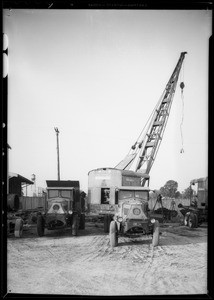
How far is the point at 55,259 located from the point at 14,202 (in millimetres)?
3761

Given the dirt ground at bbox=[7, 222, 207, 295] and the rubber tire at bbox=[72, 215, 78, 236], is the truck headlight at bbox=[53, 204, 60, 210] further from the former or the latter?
the dirt ground at bbox=[7, 222, 207, 295]

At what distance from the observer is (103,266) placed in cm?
566

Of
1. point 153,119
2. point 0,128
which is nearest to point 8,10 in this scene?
point 0,128

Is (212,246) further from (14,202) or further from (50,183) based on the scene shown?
(50,183)

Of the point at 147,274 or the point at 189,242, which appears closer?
the point at 147,274

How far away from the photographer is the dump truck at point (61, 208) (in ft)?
31.7

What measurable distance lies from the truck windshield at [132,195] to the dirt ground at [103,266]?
1.36 m

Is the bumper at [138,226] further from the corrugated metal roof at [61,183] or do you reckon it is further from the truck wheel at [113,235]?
the corrugated metal roof at [61,183]

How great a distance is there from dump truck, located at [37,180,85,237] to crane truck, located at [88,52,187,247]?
112 cm

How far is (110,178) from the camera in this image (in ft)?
39.3

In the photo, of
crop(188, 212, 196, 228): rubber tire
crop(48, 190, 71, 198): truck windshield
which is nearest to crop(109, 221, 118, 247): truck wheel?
crop(48, 190, 71, 198): truck windshield

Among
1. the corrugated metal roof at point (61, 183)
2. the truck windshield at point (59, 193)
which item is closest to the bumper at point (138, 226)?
the truck windshield at point (59, 193)

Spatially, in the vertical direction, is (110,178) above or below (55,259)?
above

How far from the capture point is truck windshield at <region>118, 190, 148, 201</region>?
29.2 ft
